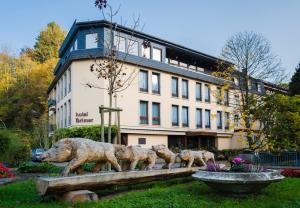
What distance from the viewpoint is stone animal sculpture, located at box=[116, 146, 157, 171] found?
11125mm

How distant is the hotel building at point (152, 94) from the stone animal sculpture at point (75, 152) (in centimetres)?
1721

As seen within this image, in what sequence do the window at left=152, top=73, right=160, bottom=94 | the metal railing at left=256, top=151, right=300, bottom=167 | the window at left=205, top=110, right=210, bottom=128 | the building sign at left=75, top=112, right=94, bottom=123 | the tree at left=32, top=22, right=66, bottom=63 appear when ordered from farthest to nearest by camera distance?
1. the tree at left=32, top=22, right=66, bottom=63
2. the window at left=205, top=110, right=210, bottom=128
3. the window at left=152, top=73, right=160, bottom=94
4. the building sign at left=75, top=112, right=94, bottom=123
5. the metal railing at left=256, top=151, right=300, bottom=167

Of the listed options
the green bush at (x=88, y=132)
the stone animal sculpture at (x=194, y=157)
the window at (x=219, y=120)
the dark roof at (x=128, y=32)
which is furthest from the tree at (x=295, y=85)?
the stone animal sculpture at (x=194, y=157)

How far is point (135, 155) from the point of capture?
11.4 meters

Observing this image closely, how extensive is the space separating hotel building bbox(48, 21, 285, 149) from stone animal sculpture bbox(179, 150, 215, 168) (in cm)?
1322

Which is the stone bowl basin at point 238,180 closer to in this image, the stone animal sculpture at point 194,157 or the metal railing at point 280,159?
the stone animal sculpture at point 194,157

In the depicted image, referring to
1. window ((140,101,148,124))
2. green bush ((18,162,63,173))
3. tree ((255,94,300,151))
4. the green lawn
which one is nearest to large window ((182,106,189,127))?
window ((140,101,148,124))

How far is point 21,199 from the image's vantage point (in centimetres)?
988

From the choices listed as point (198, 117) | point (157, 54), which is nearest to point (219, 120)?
point (198, 117)

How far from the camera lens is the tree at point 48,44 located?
68000mm

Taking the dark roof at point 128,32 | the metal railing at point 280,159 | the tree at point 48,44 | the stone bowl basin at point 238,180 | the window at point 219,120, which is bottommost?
the metal railing at point 280,159

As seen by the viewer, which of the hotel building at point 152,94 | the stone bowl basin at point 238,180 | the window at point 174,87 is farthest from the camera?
the window at point 174,87

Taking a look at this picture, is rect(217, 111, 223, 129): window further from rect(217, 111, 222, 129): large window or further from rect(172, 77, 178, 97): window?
rect(172, 77, 178, 97): window

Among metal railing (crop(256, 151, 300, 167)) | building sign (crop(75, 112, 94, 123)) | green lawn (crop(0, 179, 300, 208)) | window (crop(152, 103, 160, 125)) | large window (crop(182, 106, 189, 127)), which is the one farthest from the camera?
large window (crop(182, 106, 189, 127))
